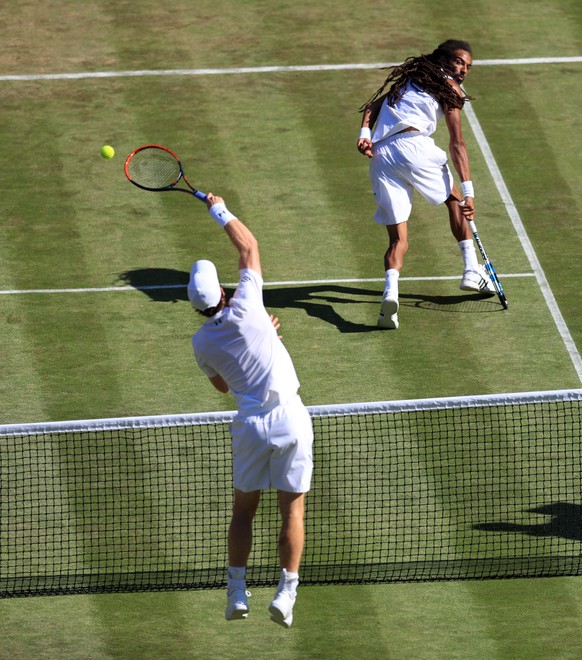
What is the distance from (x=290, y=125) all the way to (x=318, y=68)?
1.78 meters

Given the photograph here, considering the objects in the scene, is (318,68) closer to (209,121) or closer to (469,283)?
(209,121)

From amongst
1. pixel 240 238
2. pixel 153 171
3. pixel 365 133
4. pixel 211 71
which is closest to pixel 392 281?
pixel 365 133

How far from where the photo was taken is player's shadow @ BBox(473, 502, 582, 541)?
489 inches

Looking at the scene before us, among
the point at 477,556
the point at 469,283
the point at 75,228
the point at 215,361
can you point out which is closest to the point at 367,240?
the point at 469,283

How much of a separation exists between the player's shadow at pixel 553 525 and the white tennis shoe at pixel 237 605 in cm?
265

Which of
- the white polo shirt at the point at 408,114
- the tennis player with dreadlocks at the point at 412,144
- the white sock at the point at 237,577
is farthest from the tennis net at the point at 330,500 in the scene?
the white polo shirt at the point at 408,114

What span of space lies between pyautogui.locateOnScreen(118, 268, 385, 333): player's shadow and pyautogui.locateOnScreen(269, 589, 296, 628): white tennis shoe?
6118mm

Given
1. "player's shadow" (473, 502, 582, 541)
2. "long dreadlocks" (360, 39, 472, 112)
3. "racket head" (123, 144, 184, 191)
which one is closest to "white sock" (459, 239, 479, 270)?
"long dreadlocks" (360, 39, 472, 112)

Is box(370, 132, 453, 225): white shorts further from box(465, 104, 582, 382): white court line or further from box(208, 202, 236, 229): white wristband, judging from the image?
box(208, 202, 236, 229): white wristband

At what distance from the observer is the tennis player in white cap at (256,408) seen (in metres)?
10.2

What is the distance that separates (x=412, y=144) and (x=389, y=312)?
1.72 m

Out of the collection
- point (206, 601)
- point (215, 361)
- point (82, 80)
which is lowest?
point (82, 80)

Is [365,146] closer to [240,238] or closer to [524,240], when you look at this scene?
[524,240]

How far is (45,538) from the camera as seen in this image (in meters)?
12.4
